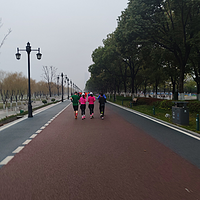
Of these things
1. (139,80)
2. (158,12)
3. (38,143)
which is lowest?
(38,143)

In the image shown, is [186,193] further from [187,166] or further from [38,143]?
[38,143]

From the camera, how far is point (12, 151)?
6531 mm

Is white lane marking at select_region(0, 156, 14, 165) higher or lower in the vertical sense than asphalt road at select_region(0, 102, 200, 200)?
lower

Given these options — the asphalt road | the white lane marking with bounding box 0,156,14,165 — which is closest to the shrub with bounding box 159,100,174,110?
the asphalt road

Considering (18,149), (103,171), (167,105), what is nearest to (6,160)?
(18,149)

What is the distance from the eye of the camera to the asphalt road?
12.2 feet

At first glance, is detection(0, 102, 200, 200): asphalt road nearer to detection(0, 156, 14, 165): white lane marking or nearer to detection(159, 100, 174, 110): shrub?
detection(0, 156, 14, 165): white lane marking

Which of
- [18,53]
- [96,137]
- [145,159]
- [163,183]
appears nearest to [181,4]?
[18,53]

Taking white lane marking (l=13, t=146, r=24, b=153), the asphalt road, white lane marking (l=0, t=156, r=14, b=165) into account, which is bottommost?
white lane marking (l=13, t=146, r=24, b=153)

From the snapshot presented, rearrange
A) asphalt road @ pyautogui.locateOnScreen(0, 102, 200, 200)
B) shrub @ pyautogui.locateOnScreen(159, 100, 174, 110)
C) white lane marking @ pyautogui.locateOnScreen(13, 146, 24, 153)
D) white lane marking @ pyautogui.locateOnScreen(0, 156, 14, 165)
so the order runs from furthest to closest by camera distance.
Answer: shrub @ pyautogui.locateOnScreen(159, 100, 174, 110), white lane marking @ pyautogui.locateOnScreen(13, 146, 24, 153), white lane marking @ pyautogui.locateOnScreen(0, 156, 14, 165), asphalt road @ pyautogui.locateOnScreen(0, 102, 200, 200)

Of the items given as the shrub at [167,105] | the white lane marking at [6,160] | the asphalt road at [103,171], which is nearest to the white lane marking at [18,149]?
the asphalt road at [103,171]

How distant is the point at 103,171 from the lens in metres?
4.73

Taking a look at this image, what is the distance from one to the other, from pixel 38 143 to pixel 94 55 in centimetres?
4930

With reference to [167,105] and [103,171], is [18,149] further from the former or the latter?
[167,105]
